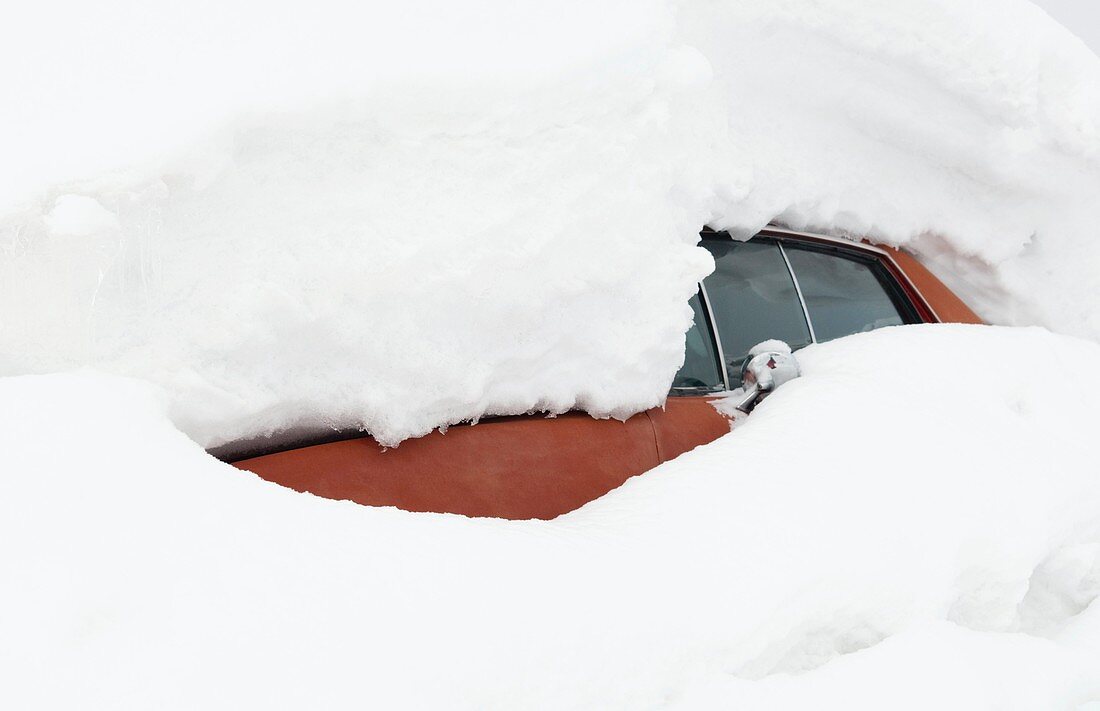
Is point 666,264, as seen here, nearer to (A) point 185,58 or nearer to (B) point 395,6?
(B) point 395,6

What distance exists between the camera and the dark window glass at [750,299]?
2.01 meters

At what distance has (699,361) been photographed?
192cm

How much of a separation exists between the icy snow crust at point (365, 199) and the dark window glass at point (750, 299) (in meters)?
0.25

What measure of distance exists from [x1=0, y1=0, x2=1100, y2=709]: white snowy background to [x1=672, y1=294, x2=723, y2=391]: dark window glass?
0.24 metres

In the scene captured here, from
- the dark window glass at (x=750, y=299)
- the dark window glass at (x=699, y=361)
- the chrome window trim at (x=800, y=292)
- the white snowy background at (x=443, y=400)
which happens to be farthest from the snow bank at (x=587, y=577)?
the chrome window trim at (x=800, y=292)

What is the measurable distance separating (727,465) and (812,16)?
1062 millimetres

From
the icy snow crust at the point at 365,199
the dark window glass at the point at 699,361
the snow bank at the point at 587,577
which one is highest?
the icy snow crust at the point at 365,199

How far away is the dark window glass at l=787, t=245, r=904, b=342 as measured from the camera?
2236 mm

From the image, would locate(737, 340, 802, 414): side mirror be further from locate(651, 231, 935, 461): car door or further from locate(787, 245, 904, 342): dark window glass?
locate(787, 245, 904, 342): dark window glass

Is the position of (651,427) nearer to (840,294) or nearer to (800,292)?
(800,292)

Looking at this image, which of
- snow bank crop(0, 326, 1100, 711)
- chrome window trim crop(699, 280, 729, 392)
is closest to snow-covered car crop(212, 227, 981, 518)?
chrome window trim crop(699, 280, 729, 392)

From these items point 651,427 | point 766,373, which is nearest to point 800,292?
point 766,373

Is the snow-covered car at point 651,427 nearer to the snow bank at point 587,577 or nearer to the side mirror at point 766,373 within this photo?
the side mirror at point 766,373

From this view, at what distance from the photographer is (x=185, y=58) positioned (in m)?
1.09
